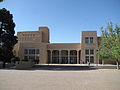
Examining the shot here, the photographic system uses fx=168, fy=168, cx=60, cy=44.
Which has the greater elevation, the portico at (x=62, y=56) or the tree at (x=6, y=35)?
the tree at (x=6, y=35)

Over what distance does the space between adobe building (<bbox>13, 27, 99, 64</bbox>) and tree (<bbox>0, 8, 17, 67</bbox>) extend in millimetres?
19843

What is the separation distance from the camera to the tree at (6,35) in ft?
117

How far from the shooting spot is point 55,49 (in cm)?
6156

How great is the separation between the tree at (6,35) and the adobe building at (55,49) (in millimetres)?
19843

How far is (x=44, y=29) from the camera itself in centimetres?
6894

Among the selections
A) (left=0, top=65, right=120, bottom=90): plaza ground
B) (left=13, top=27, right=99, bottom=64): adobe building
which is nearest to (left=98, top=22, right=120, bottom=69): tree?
(left=0, top=65, right=120, bottom=90): plaza ground

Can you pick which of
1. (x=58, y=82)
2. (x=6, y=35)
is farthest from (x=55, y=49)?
(x=58, y=82)

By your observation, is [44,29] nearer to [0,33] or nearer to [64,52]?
[64,52]

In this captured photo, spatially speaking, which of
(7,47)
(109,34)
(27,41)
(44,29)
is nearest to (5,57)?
(7,47)

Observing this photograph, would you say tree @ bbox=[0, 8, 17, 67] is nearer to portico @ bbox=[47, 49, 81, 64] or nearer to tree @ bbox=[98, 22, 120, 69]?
tree @ bbox=[98, 22, 120, 69]

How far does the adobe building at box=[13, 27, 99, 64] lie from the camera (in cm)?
5844

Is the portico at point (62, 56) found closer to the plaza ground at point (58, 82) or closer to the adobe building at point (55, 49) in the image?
the adobe building at point (55, 49)

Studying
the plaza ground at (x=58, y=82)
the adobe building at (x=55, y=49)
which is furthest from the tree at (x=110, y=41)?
the adobe building at (x=55, y=49)

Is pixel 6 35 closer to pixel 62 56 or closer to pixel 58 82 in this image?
pixel 58 82
